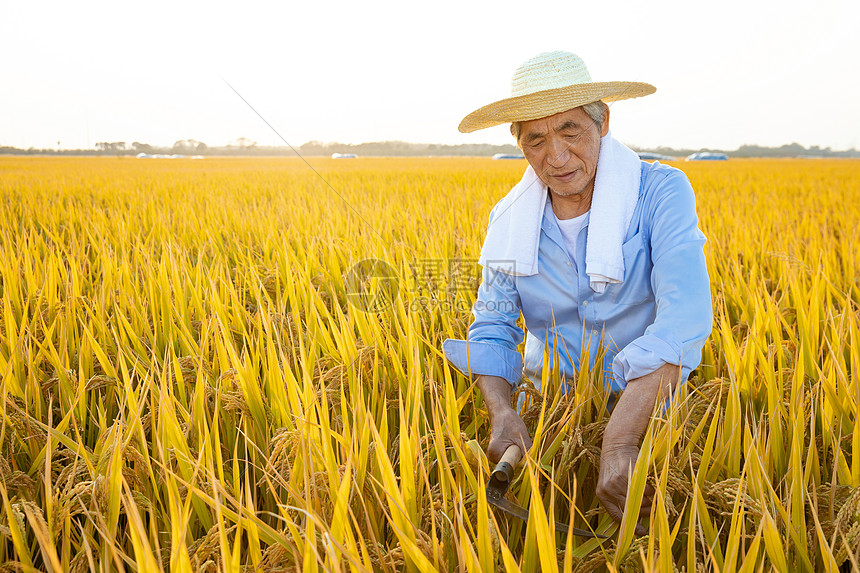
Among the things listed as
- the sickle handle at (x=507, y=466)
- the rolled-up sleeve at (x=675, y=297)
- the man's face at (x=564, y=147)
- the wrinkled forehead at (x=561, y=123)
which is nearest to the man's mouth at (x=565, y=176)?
the man's face at (x=564, y=147)

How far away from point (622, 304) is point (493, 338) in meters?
0.33

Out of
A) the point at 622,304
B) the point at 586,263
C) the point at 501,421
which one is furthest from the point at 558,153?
the point at 501,421

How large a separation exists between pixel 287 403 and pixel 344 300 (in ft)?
3.35

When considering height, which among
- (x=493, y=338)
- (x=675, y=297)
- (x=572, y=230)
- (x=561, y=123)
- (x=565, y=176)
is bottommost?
(x=493, y=338)

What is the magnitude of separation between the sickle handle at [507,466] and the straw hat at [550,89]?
0.72 metres

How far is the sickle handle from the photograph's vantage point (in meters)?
0.82

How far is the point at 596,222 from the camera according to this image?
1.27 meters

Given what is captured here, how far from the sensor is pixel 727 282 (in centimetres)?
211

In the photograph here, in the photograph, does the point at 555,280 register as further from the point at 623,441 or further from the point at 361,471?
the point at 361,471

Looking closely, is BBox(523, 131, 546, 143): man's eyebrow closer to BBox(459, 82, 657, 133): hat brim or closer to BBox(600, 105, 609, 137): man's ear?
BBox(459, 82, 657, 133): hat brim

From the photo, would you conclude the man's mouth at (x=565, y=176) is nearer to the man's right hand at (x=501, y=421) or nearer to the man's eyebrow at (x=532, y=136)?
the man's eyebrow at (x=532, y=136)

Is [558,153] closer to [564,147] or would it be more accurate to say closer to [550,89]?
[564,147]

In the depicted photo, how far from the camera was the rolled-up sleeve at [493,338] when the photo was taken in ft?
3.99

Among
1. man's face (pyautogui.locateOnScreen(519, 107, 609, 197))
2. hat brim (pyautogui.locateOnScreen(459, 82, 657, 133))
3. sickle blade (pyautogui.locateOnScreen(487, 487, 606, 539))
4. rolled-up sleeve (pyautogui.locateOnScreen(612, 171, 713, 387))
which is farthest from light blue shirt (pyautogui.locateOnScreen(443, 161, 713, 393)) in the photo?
sickle blade (pyautogui.locateOnScreen(487, 487, 606, 539))
